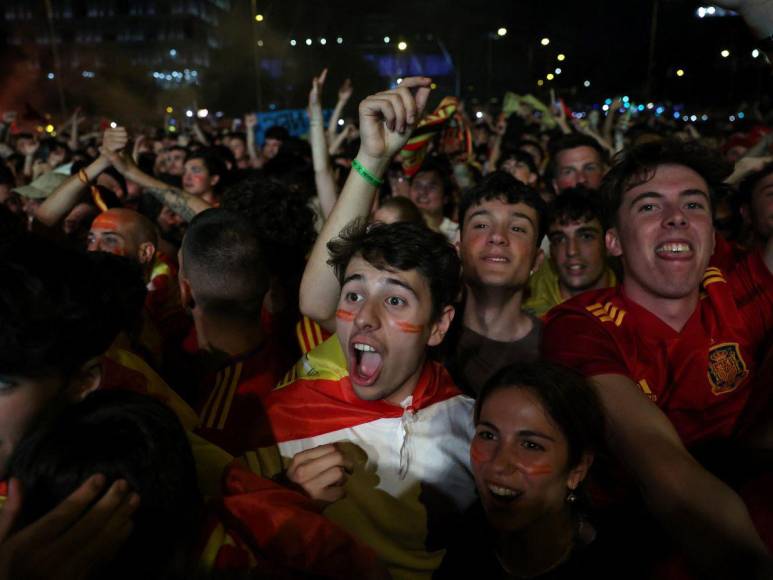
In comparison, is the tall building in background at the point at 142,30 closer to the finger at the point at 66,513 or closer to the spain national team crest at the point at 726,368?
the spain national team crest at the point at 726,368

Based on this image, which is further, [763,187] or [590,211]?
[590,211]

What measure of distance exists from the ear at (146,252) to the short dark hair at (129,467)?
270cm

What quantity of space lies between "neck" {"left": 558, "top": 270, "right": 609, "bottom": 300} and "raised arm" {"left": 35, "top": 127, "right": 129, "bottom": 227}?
3073 mm

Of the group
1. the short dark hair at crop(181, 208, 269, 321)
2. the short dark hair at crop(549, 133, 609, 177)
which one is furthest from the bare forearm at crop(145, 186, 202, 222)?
the short dark hair at crop(549, 133, 609, 177)

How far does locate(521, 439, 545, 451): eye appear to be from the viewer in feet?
6.94

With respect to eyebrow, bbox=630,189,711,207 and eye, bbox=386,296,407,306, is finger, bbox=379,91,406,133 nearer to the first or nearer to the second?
eye, bbox=386,296,407,306

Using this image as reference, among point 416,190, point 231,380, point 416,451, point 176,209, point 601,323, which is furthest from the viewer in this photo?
point 416,190

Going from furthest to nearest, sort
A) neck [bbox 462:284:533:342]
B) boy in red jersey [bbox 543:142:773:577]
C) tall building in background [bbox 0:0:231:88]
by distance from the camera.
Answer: tall building in background [bbox 0:0:231:88] → neck [bbox 462:284:533:342] → boy in red jersey [bbox 543:142:773:577]

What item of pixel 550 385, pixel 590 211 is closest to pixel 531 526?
pixel 550 385

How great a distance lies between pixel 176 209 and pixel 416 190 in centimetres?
242

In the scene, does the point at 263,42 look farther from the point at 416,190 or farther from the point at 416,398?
the point at 416,398

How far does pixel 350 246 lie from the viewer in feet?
8.40

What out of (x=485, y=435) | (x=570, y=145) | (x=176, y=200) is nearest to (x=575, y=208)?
(x=570, y=145)

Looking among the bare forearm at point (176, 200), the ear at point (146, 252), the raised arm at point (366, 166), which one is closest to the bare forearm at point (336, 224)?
the raised arm at point (366, 166)
